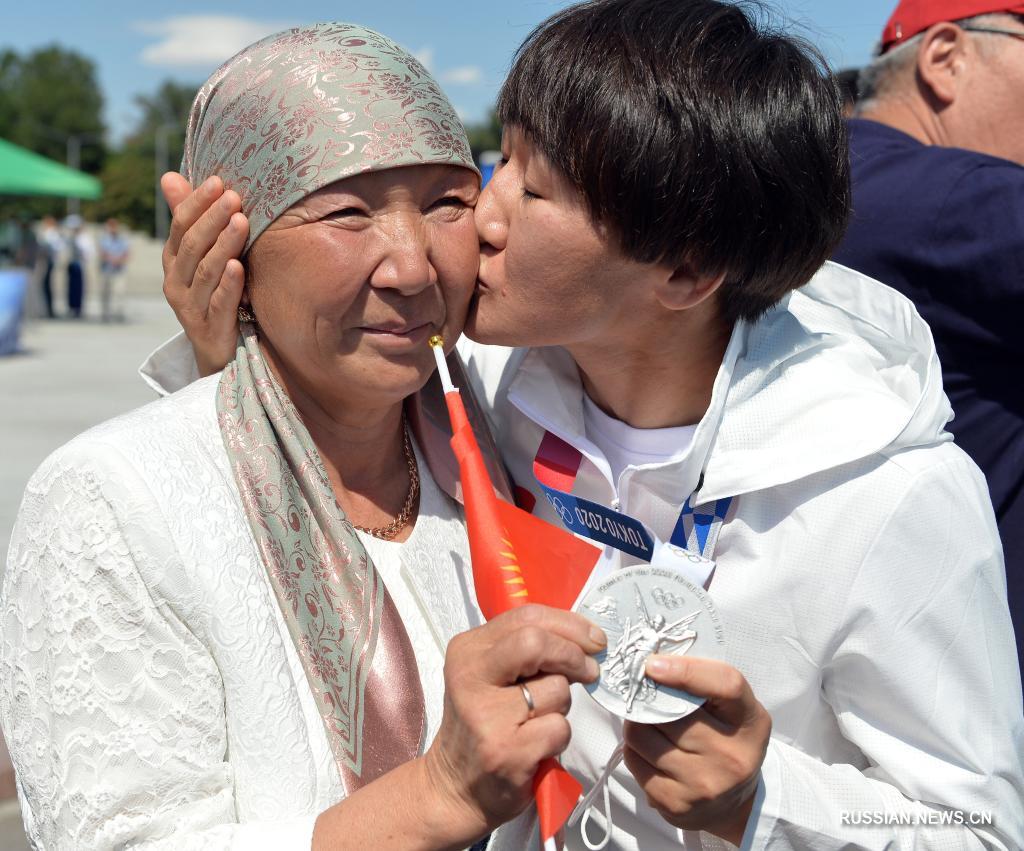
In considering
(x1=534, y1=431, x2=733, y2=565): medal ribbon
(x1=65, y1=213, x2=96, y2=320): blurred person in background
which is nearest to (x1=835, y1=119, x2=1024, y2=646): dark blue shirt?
(x1=534, y1=431, x2=733, y2=565): medal ribbon

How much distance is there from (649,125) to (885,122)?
1.40 metres

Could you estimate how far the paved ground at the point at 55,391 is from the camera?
7.64 metres

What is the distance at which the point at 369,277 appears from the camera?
172cm

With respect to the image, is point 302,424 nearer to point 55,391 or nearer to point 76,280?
point 55,391

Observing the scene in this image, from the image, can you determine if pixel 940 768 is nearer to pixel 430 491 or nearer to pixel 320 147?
pixel 430 491

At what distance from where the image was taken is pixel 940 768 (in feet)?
5.39

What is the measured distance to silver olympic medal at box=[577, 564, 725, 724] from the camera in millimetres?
1379

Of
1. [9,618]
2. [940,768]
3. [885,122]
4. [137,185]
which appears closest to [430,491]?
[9,618]

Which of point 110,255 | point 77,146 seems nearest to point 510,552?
point 110,255

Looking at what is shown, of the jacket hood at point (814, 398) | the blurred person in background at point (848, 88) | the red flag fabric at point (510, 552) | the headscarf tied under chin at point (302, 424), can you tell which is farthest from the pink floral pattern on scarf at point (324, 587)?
the blurred person in background at point (848, 88)

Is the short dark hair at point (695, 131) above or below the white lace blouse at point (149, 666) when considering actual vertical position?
above

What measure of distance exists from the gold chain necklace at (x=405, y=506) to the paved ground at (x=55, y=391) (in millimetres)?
2697

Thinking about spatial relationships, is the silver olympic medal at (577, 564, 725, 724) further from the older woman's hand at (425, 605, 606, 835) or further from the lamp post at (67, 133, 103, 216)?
the lamp post at (67, 133, 103, 216)

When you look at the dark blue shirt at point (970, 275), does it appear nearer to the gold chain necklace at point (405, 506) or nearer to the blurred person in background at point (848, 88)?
the blurred person in background at point (848, 88)
